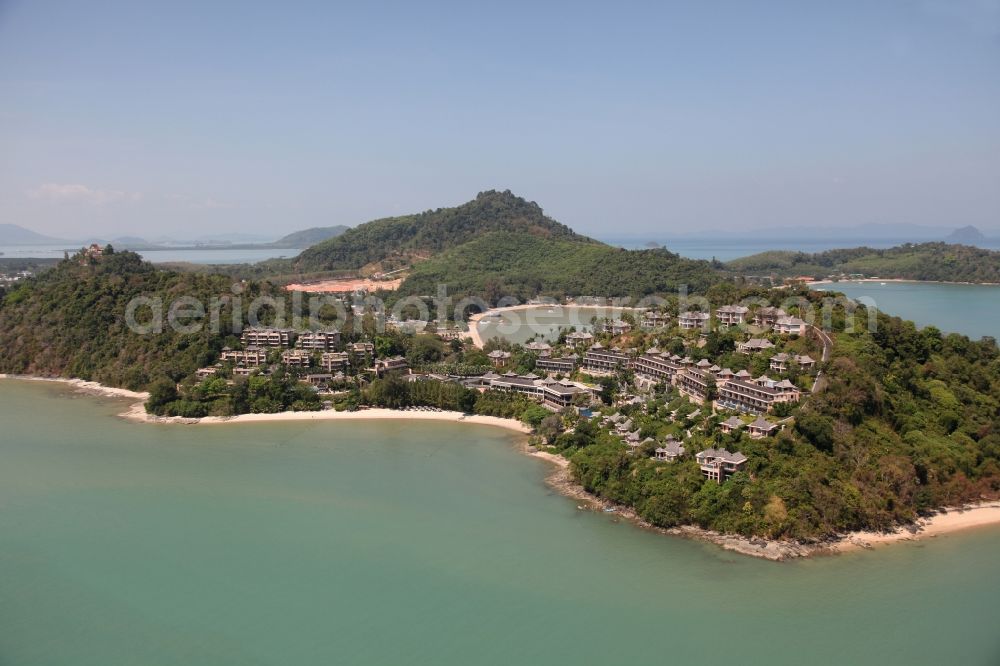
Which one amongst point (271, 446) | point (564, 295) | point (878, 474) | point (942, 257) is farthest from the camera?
point (942, 257)

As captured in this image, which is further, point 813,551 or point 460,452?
point 460,452

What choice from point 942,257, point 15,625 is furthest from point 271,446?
point 942,257

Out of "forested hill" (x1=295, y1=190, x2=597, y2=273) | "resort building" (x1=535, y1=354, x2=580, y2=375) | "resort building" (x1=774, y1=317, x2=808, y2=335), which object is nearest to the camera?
"resort building" (x1=774, y1=317, x2=808, y2=335)

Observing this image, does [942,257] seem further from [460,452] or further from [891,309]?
[460,452]

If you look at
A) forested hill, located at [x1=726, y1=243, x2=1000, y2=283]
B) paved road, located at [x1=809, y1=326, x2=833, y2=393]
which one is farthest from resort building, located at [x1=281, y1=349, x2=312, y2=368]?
forested hill, located at [x1=726, y1=243, x2=1000, y2=283]

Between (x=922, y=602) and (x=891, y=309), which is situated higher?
(x=891, y=309)

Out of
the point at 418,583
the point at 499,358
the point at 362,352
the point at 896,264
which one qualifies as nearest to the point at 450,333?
the point at 499,358

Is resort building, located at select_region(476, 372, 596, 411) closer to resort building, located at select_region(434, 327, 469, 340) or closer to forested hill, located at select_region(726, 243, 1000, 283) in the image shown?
resort building, located at select_region(434, 327, 469, 340)
